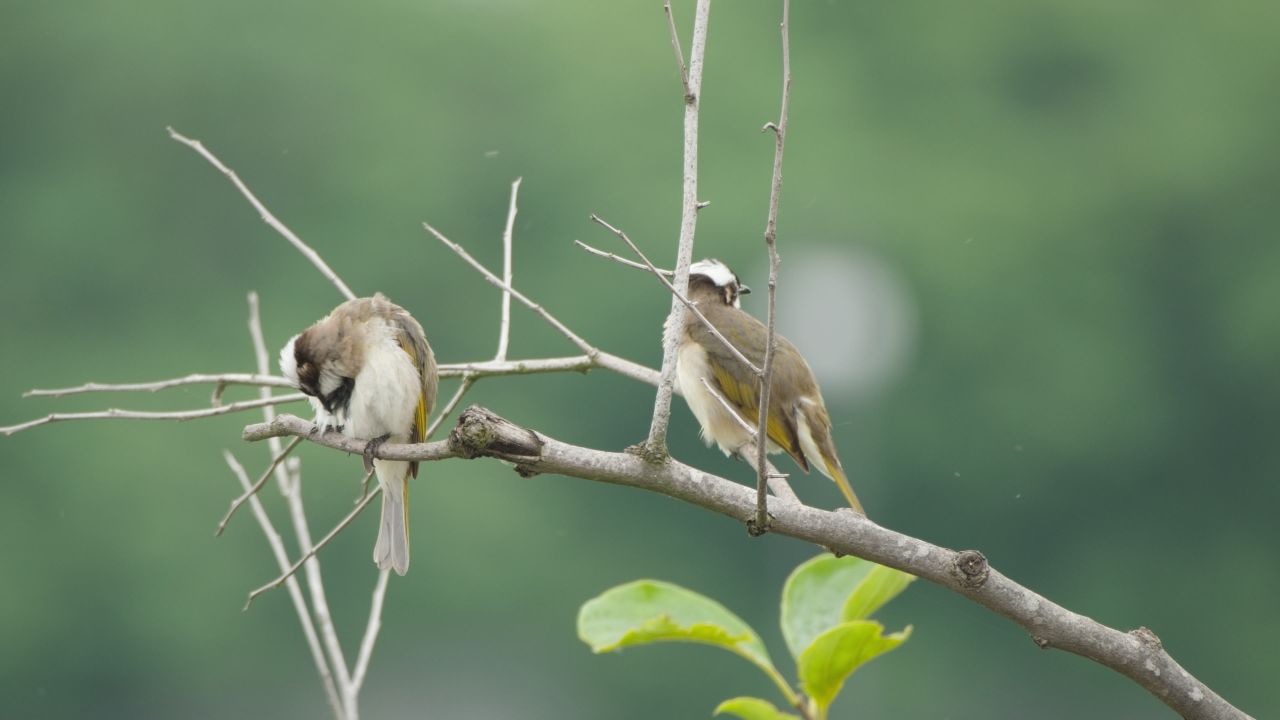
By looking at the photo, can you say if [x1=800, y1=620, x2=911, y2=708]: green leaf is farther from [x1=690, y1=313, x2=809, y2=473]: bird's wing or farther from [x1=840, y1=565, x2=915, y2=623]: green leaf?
[x1=690, y1=313, x2=809, y2=473]: bird's wing

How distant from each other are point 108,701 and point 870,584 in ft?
63.4

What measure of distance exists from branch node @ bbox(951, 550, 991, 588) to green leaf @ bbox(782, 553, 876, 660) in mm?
398

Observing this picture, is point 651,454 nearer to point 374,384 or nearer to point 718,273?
point 374,384

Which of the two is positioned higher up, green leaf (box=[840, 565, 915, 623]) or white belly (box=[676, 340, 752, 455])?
A: green leaf (box=[840, 565, 915, 623])

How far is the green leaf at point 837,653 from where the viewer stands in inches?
92.2

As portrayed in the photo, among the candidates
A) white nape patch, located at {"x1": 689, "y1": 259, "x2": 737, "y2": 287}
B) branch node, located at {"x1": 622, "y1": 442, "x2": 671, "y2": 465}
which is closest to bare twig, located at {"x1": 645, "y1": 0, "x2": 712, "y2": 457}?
branch node, located at {"x1": 622, "y1": 442, "x2": 671, "y2": 465}

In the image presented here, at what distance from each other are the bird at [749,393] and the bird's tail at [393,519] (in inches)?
49.7

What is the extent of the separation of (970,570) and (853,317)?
20262 millimetres

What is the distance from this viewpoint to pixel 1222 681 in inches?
790

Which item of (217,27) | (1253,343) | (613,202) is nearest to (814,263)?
(613,202)

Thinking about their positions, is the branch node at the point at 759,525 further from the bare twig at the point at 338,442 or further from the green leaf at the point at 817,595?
the bare twig at the point at 338,442

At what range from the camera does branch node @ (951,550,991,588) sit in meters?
2.26

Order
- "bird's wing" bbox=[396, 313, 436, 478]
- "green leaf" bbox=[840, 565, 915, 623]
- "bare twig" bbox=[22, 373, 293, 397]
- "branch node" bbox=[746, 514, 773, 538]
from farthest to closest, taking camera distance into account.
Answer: "bird's wing" bbox=[396, 313, 436, 478] → "bare twig" bbox=[22, 373, 293, 397] → "green leaf" bbox=[840, 565, 915, 623] → "branch node" bbox=[746, 514, 773, 538]

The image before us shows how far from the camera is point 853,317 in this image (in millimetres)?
22312
